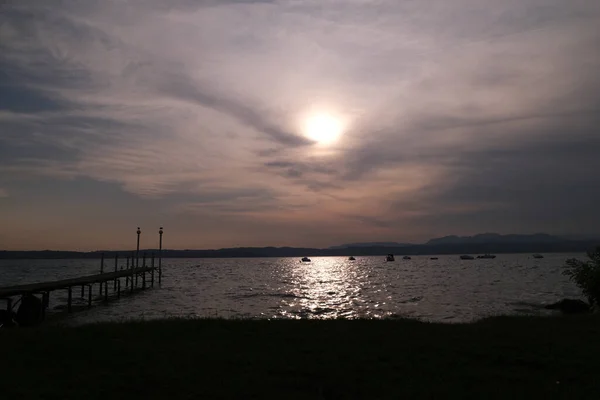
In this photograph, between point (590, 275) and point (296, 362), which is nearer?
point (296, 362)

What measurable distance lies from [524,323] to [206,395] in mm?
16732

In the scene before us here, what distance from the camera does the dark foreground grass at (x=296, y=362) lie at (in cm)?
1187

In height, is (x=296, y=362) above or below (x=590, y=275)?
below

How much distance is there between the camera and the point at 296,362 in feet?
47.4

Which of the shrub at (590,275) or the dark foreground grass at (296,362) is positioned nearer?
the dark foreground grass at (296,362)

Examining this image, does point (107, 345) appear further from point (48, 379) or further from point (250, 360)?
point (250, 360)

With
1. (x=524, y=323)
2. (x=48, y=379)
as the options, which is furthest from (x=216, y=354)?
(x=524, y=323)

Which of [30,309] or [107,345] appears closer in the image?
[107,345]

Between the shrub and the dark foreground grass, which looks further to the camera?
the shrub

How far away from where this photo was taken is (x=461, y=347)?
16422 millimetres

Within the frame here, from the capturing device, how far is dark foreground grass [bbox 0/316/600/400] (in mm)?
11867

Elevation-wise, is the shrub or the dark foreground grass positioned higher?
the shrub

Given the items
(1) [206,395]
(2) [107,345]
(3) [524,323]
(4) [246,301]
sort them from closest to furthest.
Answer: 1. (1) [206,395]
2. (2) [107,345]
3. (3) [524,323]
4. (4) [246,301]

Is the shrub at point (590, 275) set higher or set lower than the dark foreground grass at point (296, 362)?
higher
